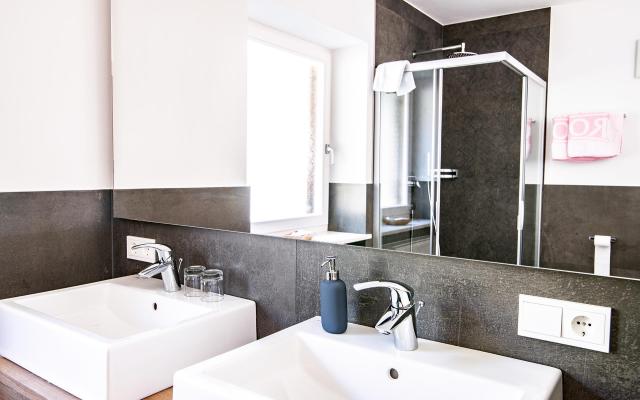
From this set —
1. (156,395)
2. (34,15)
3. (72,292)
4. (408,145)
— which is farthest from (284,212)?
(34,15)

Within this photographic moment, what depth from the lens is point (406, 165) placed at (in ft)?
3.82

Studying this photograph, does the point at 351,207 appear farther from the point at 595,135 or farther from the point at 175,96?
the point at 175,96

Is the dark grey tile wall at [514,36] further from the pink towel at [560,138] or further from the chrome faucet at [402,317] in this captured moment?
the chrome faucet at [402,317]

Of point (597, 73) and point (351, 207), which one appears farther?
point (351, 207)

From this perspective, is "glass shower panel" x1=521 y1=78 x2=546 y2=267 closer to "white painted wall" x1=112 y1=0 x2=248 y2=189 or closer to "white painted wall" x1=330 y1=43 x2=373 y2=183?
"white painted wall" x1=330 y1=43 x2=373 y2=183

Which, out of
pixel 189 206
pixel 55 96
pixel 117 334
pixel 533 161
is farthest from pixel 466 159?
pixel 55 96

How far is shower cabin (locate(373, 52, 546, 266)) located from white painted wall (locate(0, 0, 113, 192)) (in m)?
1.14

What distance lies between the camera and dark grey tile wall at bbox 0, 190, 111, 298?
1.63m

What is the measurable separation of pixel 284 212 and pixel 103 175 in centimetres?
82

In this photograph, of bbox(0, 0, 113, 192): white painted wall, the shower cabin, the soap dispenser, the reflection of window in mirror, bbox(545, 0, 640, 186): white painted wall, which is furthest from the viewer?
bbox(0, 0, 113, 192): white painted wall

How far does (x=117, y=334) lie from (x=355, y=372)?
0.89 meters

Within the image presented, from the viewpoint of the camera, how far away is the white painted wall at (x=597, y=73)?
892mm

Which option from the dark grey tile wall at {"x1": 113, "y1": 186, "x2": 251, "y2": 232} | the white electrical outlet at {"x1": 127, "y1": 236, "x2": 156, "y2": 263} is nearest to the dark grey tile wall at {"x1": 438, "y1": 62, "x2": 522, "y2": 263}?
the dark grey tile wall at {"x1": 113, "y1": 186, "x2": 251, "y2": 232}

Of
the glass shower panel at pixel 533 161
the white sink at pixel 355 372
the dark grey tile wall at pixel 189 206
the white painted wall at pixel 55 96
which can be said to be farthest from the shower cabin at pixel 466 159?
the white painted wall at pixel 55 96
